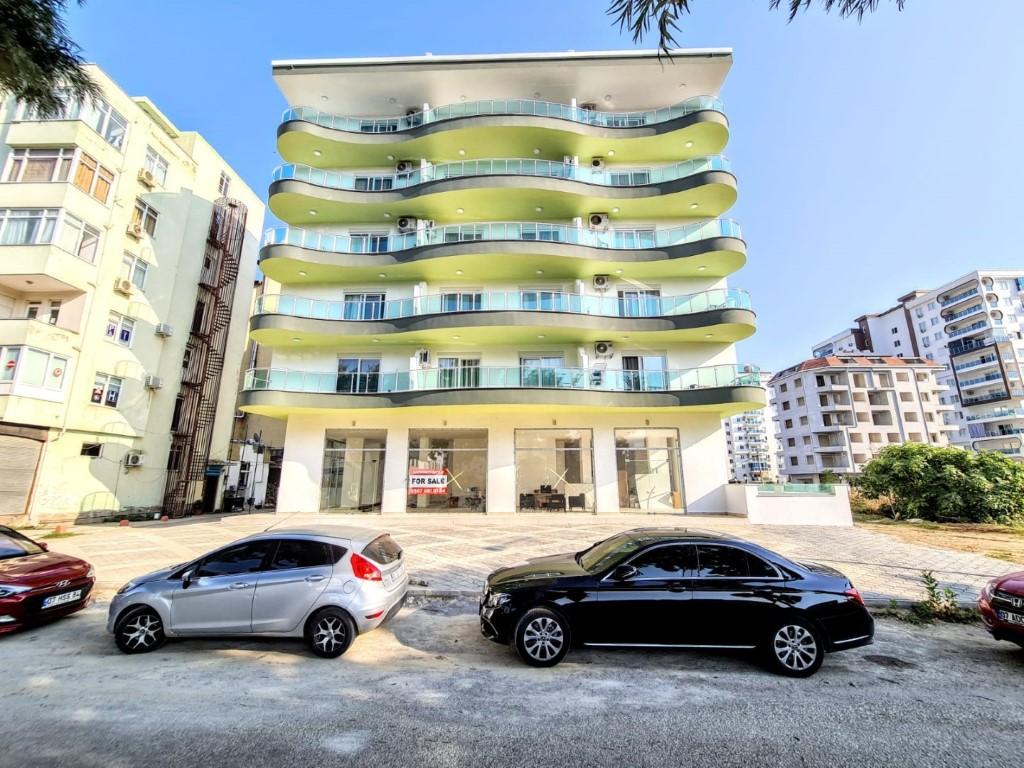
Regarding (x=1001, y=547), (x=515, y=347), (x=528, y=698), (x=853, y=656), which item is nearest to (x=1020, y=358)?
(x=1001, y=547)

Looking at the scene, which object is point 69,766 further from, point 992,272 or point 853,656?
point 992,272

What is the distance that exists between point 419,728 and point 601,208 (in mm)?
20687

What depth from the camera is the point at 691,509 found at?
1797 cm

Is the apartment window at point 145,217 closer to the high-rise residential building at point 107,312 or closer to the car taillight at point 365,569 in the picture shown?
the high-rise residential building at point 107,312

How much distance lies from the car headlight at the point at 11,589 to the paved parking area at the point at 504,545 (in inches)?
79.6

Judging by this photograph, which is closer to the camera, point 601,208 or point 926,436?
point 601,208

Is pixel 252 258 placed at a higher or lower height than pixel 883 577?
higher

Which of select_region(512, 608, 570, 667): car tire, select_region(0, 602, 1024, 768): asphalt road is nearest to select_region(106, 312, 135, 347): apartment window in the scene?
select_region(0, 602, 1024, 768): asphalt road

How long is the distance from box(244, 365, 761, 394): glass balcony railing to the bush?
22.8 feet

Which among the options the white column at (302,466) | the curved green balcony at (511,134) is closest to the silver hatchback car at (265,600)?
→ the white column at (302,466)

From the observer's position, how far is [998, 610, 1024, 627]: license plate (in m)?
5.09

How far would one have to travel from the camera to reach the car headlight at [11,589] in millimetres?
5816

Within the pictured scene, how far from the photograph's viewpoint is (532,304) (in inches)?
715

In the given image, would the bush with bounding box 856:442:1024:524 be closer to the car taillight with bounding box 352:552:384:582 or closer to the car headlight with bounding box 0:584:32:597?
the car taillight with bounding box 352:552:384:582
